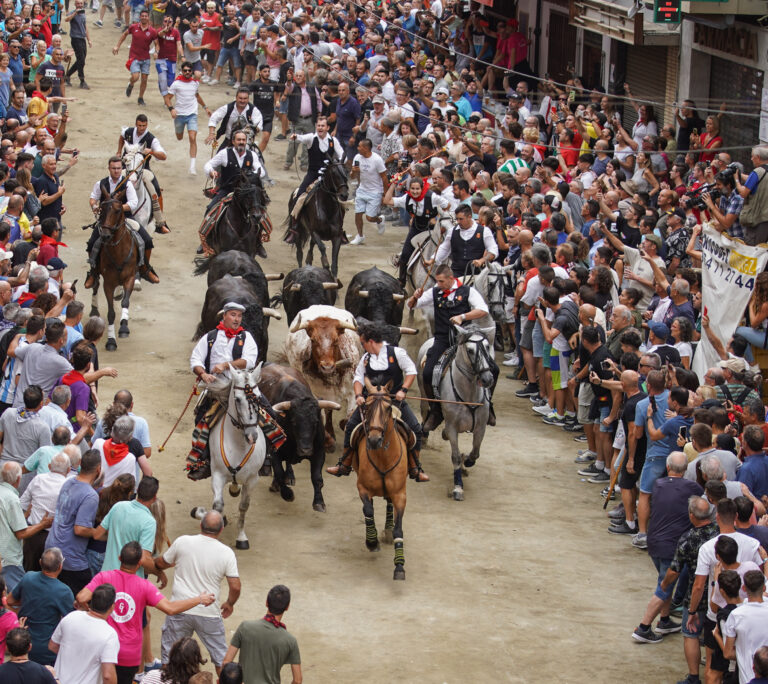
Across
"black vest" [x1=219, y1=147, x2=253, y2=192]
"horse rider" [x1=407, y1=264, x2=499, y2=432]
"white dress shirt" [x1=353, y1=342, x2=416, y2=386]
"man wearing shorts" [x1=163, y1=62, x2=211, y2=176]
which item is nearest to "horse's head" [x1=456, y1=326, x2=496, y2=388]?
"horse rider" [x1=407, y1=264, x2=499, y2=432]

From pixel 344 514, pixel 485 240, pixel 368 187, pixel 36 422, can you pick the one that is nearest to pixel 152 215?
pixel 368 187

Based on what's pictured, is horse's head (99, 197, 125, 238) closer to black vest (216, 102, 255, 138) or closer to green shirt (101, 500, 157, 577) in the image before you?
black vest (216, 102, 255, 138)

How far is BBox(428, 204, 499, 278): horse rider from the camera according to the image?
51.6 ft

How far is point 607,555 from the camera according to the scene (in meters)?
12.3

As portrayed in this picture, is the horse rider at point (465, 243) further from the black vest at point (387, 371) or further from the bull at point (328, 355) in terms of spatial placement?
the black vest at point (387, 371)

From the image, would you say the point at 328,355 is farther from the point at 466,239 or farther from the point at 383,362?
the point at 466,239

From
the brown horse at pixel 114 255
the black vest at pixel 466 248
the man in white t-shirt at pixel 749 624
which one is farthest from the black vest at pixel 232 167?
the man in white t-shirt at pixel 749 624

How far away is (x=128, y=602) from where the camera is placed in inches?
337

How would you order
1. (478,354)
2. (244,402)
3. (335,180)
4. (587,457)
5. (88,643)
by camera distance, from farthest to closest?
(335,180) → (587,457) → (478,354) → (244,402) → (88,643)

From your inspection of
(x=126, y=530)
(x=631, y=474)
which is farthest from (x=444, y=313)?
(x=126, y=530)

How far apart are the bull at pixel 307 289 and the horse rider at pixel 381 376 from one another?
3.52 metres

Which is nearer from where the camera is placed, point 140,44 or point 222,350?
point 222,350

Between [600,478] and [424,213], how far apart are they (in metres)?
5.66

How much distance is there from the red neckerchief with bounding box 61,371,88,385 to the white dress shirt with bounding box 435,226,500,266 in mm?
5879
